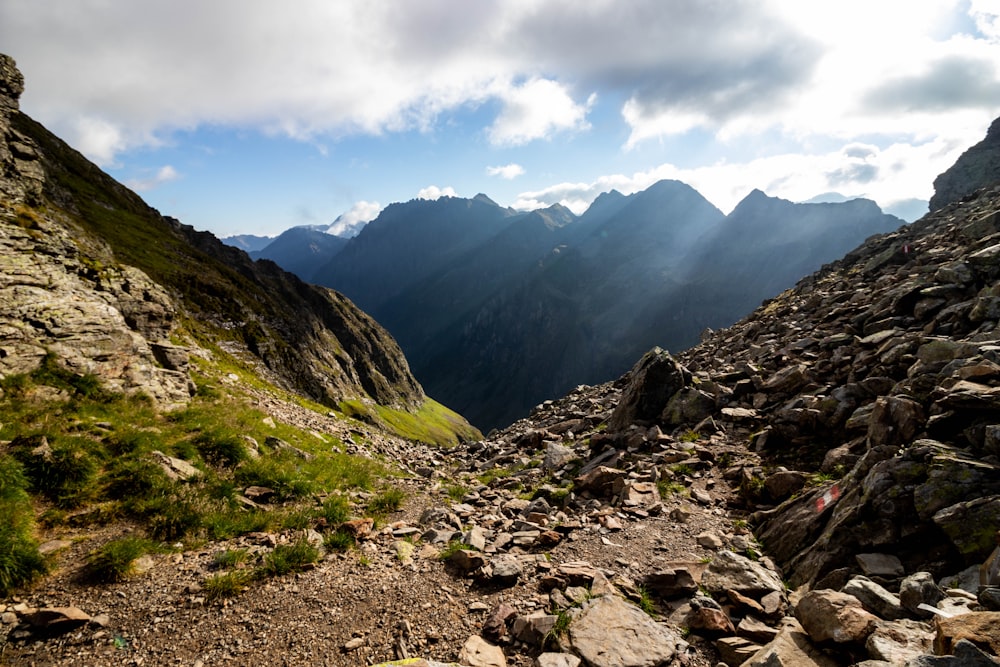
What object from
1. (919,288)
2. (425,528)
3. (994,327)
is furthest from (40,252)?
(919,288)

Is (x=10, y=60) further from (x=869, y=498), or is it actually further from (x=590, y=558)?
(x=869, y=498)

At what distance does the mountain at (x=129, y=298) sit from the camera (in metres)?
17.9

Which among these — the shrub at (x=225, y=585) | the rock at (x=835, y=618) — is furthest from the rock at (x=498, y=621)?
the shrub at (x=225, y=585)

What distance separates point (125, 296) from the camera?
29.4 metres

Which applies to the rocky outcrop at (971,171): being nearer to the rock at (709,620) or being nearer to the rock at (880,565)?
the rock at (880,565)

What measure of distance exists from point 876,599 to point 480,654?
240 inches

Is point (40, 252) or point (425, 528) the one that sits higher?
point (40, 252)

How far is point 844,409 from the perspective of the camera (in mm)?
14492

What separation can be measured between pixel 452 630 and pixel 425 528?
4892 mm

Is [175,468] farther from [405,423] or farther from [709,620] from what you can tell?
[405,423]

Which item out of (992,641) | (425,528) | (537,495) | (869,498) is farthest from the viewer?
(537,495)

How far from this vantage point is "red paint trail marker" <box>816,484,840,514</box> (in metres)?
9.95

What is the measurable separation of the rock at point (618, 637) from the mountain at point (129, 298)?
19684mm

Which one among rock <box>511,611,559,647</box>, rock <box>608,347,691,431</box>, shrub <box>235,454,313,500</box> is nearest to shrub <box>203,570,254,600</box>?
shrub <box>235,454,313,500</box>
